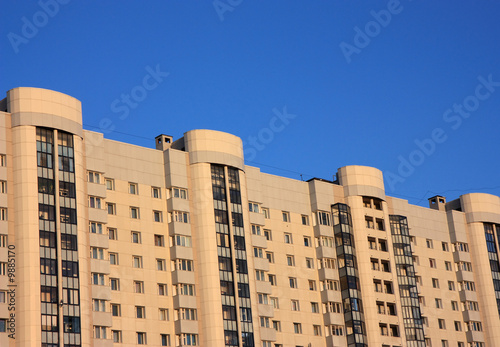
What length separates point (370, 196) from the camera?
124750mm

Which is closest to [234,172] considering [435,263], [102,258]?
[102,258]

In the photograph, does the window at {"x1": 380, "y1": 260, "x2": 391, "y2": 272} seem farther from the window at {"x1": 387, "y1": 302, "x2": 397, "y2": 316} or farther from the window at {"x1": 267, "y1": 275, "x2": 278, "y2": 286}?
the window at {"x1": 267, "y1": 275, "x2": 278, "y2": 286}

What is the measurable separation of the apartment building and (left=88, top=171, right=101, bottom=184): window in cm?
23

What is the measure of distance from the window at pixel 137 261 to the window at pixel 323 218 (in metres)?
30.0

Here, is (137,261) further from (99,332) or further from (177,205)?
(99,332)

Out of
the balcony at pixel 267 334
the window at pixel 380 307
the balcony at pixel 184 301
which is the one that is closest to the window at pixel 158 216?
the balcony at pixel 184 301

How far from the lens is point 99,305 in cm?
9319

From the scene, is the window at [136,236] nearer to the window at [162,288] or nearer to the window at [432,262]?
the window at [162,288]

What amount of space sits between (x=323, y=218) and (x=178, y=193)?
2437cm

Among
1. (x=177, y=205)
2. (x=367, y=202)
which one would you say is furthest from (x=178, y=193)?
(x=367, y=202)

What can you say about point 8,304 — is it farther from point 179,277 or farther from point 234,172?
point 234,172

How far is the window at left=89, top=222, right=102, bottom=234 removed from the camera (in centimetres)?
9556

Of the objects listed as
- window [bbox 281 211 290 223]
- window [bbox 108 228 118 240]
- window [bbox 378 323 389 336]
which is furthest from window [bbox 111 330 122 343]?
window [bbox 378 323 389 336]

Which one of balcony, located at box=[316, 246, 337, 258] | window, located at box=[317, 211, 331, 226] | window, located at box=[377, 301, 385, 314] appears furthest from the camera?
window, located at box=[377, 301, 385, 314]
